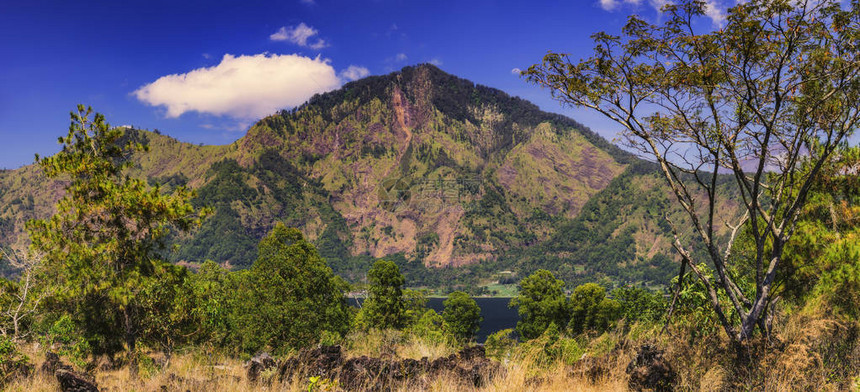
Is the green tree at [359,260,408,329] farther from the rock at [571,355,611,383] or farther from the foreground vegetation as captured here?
the rock at [571,355,611,383]

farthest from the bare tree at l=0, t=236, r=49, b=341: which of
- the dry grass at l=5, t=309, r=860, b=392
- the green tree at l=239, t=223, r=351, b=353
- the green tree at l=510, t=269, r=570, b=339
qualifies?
the green tree at l=510, t=269, r=570, b=339

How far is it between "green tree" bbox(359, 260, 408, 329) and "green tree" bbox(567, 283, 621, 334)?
1844 cm

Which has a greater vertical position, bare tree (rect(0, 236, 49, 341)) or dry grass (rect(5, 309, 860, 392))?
bare tree (rect(0, 236, 49, 341))

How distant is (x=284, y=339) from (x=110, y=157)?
14.5 meters

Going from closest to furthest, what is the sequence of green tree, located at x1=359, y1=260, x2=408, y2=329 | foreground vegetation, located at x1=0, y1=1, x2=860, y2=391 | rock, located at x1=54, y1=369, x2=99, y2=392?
rock, located at x1=54, y1=369, x2=99, y2=392
foreground vegetation, located at x1=0, y1=1, x2=860, y2=391
green tree, located at x1=359, y1=260, x2=408, y2=329

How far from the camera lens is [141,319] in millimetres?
13461

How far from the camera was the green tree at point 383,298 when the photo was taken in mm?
41562

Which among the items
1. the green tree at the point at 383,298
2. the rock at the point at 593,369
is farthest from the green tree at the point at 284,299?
the rock at the point at 593,369

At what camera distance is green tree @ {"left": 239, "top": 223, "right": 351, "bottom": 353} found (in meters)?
24.2

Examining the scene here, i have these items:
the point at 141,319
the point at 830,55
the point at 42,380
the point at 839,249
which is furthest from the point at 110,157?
the point at 839,249

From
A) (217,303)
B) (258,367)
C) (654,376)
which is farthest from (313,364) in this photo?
(217,303)

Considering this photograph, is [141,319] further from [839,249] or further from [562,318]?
[562,318]

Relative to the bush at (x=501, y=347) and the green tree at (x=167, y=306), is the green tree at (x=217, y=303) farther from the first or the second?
the bush at (x=501, y=347)

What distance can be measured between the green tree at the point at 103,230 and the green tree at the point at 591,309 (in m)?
41.8
